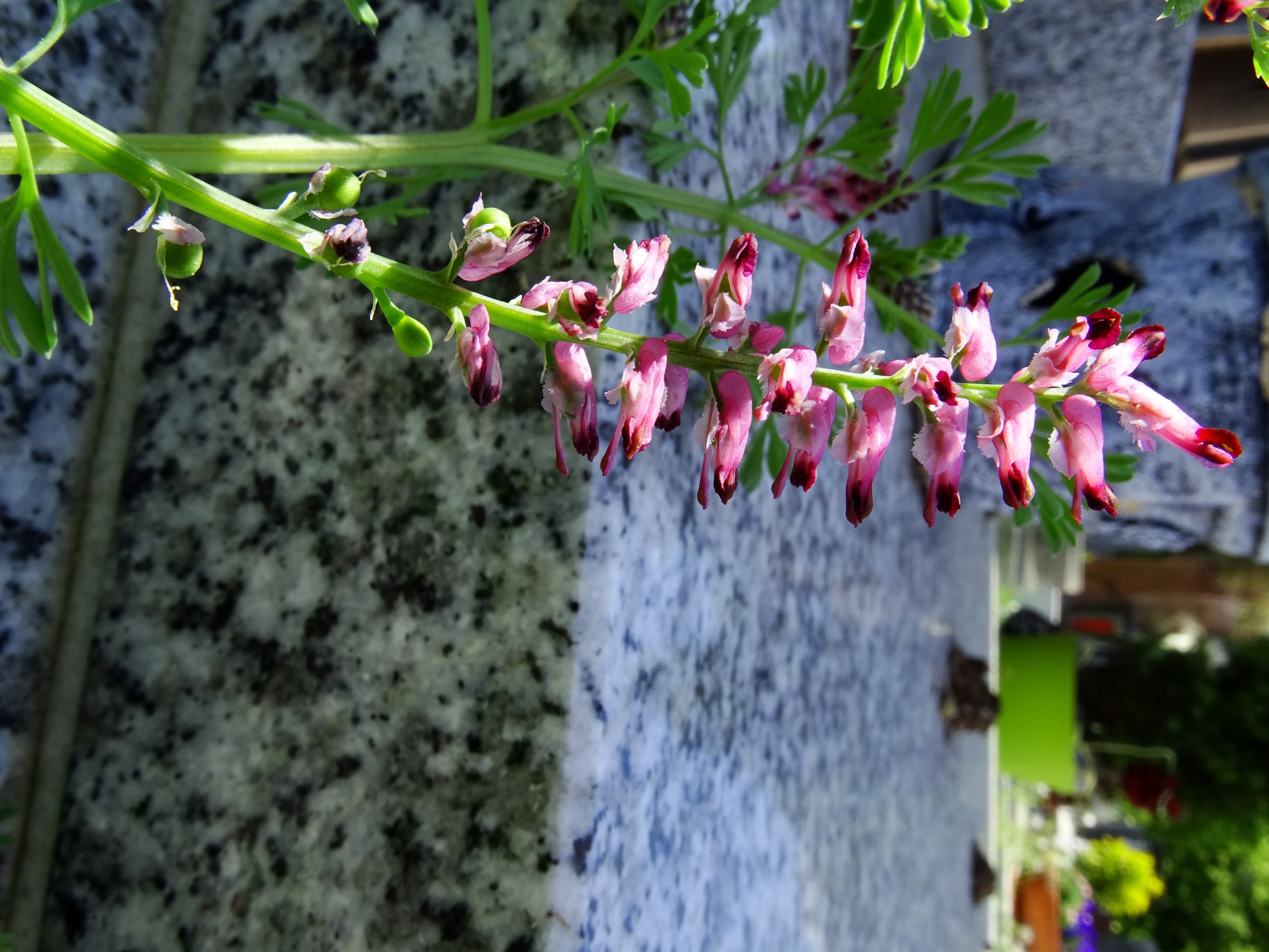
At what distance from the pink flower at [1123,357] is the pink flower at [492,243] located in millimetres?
252

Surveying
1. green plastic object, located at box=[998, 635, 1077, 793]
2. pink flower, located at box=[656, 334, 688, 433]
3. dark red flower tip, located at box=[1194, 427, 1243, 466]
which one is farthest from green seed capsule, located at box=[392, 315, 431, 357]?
green plastic object, located at box=[998, 635, 1077, 793]

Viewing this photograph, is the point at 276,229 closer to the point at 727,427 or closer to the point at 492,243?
the point at 492,243

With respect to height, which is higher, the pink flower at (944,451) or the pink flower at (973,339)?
the pink flower at (973,339)

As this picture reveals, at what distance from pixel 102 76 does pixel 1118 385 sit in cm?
89

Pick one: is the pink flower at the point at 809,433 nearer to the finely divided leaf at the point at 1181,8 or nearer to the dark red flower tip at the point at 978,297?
the dark red flower tip at the point at 978,297

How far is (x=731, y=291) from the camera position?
0.40 meters

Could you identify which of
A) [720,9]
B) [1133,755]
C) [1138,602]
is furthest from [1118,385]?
[1138,602]

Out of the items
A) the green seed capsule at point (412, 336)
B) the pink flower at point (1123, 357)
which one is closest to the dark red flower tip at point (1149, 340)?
the pink flower at point (1123, 357)

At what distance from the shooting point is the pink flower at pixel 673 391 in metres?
0.42

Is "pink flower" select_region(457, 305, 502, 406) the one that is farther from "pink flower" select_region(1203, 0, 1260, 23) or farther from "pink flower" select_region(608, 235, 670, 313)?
"pink flower" select_region(1203, 0, 1260, 23)

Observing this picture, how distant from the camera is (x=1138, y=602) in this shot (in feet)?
17.3

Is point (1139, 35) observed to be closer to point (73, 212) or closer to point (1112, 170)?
point (1112, 170)

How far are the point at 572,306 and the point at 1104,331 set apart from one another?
24cm

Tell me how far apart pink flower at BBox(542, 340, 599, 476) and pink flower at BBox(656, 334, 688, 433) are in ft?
0.13
